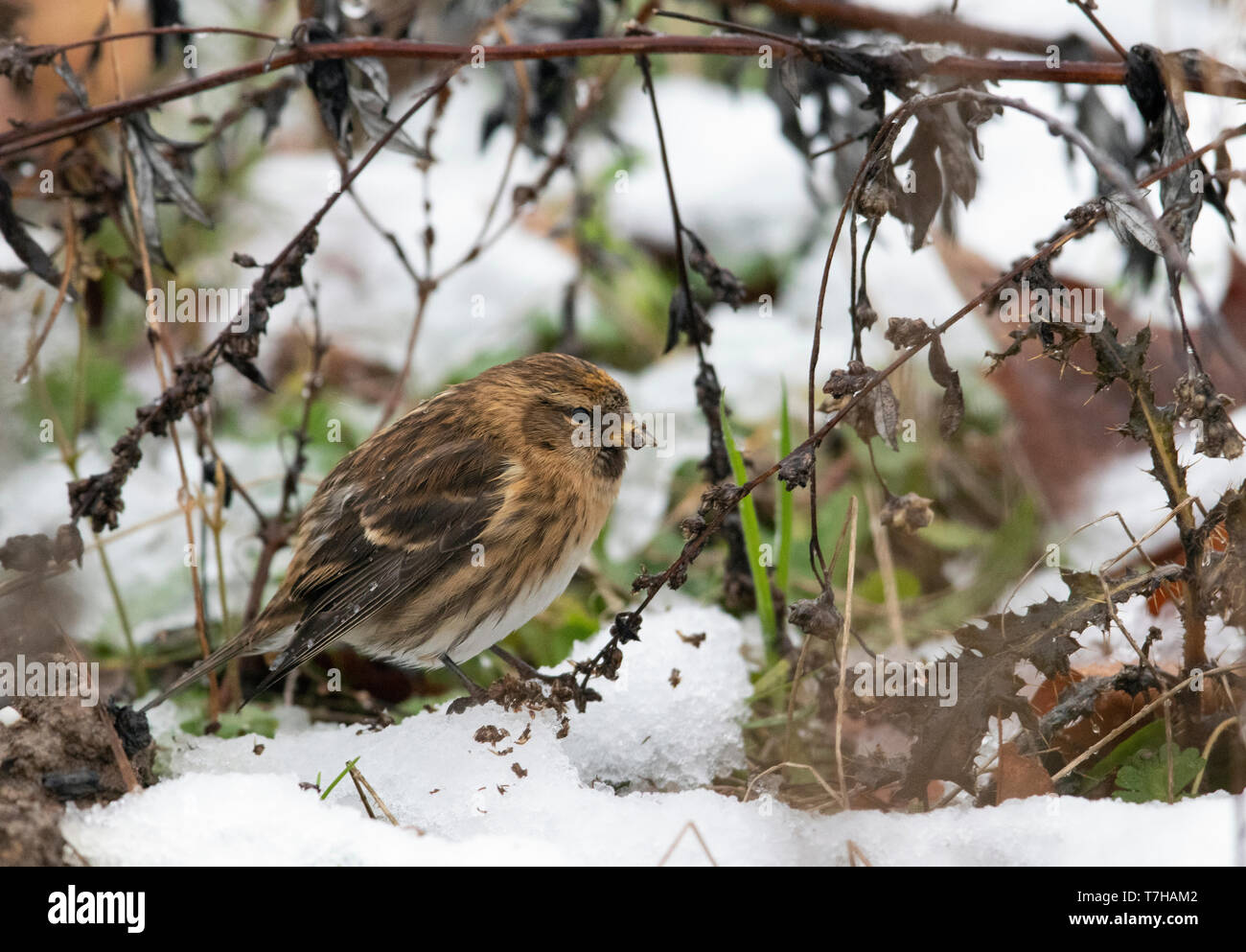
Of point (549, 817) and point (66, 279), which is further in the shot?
point (66, 279)

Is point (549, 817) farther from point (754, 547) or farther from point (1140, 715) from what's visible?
point (1140, 715)

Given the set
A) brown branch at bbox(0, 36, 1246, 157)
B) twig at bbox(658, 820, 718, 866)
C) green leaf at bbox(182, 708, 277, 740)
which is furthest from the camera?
green leaf at bbox(182, 708, 277, 740)

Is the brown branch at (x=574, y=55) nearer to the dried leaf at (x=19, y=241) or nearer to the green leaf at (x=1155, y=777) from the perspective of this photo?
the dried leaf at (x=19, y=241)

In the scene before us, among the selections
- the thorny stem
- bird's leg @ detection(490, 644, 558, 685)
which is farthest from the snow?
the thorny stem

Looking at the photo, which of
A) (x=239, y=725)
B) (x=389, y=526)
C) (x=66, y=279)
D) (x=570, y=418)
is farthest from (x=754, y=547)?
(x=66, y=279)

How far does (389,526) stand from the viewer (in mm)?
3428

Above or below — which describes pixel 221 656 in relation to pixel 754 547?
below

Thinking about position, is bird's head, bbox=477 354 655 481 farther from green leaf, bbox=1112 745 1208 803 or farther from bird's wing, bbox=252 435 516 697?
green leaf, bbox=1112 745 1208 803

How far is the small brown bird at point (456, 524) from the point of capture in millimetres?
3369

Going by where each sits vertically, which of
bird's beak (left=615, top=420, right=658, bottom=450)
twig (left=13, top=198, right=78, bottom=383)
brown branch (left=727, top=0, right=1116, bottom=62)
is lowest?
bird's beak (left=615, top=420, right=658, bottom=450)

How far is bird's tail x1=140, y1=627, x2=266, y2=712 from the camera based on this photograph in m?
3.20

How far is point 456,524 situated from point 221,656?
2.35ft

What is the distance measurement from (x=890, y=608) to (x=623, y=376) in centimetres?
209


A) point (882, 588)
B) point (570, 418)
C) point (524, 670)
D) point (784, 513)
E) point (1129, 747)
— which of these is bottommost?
point (1129, 747)
